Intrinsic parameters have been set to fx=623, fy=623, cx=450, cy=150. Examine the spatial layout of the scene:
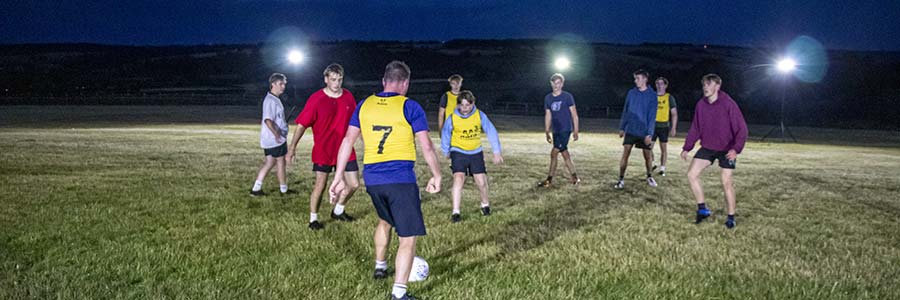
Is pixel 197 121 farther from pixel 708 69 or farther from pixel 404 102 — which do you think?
pixel 708 69

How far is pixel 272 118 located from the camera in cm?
920

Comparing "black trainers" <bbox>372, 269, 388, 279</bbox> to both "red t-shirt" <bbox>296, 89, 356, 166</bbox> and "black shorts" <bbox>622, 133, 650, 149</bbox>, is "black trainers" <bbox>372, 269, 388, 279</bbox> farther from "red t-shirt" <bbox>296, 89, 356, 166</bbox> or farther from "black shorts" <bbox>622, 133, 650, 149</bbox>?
"black shorts" <bbox>622, 133, 650, 149</bbox>

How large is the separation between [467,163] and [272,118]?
3.04 metres

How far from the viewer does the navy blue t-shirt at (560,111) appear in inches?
453

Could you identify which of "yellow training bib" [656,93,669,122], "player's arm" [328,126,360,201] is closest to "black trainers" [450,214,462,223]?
"player's arm" [328,126,360,201]

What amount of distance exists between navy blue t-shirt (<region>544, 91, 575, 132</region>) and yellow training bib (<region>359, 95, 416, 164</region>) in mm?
7198

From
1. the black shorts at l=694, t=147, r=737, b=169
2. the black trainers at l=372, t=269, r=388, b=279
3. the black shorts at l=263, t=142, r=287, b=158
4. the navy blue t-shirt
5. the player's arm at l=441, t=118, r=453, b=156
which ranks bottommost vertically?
the black trainers at l=372, t=269, r=388, b=279

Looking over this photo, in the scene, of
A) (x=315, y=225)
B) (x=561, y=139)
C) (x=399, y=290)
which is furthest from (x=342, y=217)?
(x=561, y=139)

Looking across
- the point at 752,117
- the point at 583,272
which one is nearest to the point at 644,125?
the point at 583,272

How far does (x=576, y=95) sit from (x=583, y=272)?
7824cm

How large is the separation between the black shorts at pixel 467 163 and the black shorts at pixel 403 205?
11.9 ft

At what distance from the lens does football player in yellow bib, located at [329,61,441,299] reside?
462 cm

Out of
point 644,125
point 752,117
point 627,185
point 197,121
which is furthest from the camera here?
point 752,117

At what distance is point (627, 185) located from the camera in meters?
12.3
